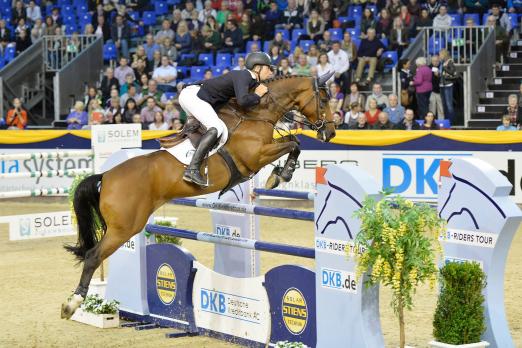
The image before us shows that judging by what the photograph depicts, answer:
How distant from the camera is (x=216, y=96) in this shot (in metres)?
8.16

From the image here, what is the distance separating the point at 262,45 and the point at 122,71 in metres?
3.19

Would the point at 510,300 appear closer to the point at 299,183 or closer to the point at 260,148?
the point at 260,148

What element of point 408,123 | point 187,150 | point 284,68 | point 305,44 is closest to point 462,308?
point 187,150

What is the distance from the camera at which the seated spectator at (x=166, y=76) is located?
21.3 metres

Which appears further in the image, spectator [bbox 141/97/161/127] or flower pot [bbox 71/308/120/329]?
spectator [bbox 141/97/161/127]

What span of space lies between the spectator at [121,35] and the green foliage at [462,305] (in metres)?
18.1

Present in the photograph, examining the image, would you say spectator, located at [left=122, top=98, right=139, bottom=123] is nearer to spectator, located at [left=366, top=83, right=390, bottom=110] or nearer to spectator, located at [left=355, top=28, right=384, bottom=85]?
spectator, located at [left=355, top=28, right=384, bottom=85]

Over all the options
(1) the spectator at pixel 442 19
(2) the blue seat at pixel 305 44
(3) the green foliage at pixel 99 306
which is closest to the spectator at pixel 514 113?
(1) the spectator at pixel 442 19

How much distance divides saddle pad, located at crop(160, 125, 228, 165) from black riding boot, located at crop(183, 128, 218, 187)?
0.39ft

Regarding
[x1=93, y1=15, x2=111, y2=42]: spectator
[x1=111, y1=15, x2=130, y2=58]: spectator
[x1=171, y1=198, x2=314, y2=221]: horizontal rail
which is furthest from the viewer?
[x1=93, y1=15, x2=111, y2=42]: spectator

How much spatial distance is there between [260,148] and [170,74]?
44.5 feet

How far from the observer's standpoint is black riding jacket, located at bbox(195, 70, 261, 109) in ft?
25.8

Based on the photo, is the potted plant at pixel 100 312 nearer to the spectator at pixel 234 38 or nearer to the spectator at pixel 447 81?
the spectator at pixel 447 81

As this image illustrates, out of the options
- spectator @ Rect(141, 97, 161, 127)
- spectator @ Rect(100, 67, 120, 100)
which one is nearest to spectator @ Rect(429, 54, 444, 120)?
spectator @ Rect(141, 97, 161, 127)
